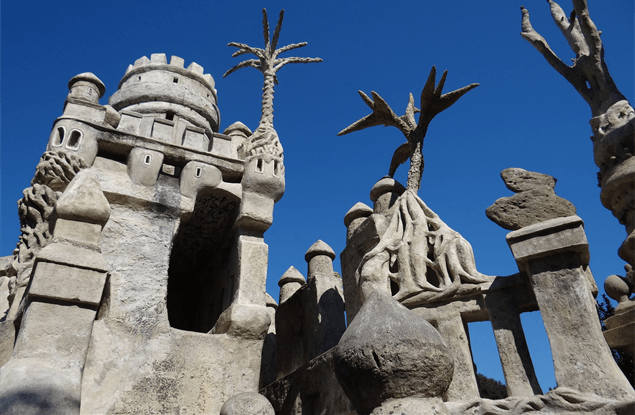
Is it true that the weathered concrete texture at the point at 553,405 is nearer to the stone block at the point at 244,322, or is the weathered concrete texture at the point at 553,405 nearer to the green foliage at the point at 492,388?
the stone block at the point at 244,322

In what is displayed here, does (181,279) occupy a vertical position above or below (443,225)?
above

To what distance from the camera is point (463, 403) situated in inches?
134

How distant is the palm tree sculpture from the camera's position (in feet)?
23.7

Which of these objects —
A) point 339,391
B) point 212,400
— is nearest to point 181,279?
point 212,400

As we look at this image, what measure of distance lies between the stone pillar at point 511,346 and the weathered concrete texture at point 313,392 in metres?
1.37

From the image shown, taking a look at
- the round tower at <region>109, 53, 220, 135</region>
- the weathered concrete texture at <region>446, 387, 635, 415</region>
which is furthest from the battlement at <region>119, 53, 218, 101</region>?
the weathered concrete texture at <region>446, 387, 635, 415</region>

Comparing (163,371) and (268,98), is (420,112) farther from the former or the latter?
(163,371)

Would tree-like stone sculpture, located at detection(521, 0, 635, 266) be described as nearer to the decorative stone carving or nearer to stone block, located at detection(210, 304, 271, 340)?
the decorative stone carving

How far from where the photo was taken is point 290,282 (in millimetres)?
8977

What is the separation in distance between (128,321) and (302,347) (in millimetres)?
2325

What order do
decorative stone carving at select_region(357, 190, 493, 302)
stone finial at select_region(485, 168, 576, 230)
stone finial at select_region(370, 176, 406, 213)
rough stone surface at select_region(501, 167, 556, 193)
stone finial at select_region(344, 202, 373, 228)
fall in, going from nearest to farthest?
stone finial at select_region(485, 168, 576, 230)
rough stone surface at select_region(501, 167, 556, 193)
decorative stone carving at select_region(357, 190, 493, 302)
stone finial at select_region(370, 176, 406, 213)
stone finial at select_region(344, 202, 373, 228)

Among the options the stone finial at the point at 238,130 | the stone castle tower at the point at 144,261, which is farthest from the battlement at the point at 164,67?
the stone finial at the point at 238,130

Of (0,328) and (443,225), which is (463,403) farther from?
(0,328)

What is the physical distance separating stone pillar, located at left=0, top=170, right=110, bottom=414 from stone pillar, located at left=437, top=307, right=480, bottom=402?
3.04m
